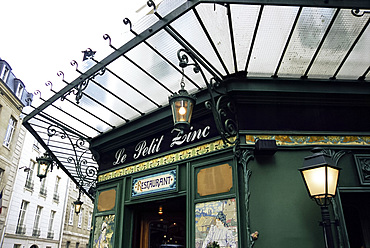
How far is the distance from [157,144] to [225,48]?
118 inches

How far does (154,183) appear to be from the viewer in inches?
263

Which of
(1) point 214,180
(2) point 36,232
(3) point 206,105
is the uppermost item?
(3) point 206,105

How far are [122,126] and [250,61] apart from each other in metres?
3.88

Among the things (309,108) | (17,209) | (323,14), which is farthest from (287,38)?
(17,209)

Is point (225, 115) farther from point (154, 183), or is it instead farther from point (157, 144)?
point (154, 183)

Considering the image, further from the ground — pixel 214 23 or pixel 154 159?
pixel 214 23

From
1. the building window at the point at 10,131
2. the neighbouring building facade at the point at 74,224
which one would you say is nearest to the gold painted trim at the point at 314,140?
the building window at the point at 10,131

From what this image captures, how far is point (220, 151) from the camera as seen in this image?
219 inches

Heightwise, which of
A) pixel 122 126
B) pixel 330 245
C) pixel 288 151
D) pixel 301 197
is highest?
pixel 122 126

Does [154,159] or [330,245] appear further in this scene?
[154,159]

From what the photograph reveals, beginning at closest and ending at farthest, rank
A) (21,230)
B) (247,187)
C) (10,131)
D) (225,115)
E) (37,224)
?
(247,187)
(225,115)
(10,131)
(21,230)
(37,224)

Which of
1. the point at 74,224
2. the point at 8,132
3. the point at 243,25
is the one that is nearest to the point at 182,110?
the point at 243,25

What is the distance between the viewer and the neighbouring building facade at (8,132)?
701 inches

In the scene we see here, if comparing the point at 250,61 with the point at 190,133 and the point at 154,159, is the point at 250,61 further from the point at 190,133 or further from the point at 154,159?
the point at 154,159
